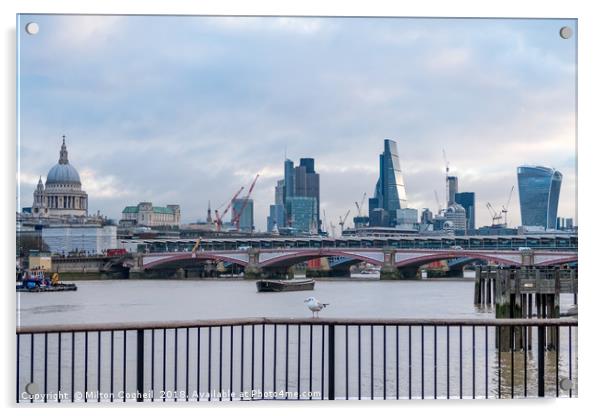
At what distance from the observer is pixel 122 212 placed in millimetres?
7641

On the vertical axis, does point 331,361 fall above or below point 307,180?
below

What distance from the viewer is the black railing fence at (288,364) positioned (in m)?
4.89

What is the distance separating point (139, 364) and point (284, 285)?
1249cm

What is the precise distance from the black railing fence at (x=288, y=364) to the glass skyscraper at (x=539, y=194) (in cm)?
88

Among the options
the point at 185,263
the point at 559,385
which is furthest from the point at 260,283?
the point at 559,385

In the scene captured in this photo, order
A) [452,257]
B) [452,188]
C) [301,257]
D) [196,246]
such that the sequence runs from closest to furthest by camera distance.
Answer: [452,188]
[196,246]
[301,257]
[452,257]

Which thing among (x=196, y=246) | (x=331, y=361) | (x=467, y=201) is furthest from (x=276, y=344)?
(x=196, y=246)

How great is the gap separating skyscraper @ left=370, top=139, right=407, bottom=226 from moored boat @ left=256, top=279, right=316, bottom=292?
6073 mm

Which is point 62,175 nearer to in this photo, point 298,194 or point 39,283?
point 39,283

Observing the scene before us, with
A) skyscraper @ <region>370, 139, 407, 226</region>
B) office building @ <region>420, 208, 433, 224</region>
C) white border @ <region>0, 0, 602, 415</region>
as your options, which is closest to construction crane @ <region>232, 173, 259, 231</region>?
skyscraper @ <region>370, 139, 407, 226</region>

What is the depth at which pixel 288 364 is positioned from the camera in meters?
7.38

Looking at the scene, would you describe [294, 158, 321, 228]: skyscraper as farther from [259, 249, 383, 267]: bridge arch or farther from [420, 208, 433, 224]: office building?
[259, 249, 383, 267]: bridge arch

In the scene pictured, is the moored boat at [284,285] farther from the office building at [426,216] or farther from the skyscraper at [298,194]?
the skyscraper at [298,194]
